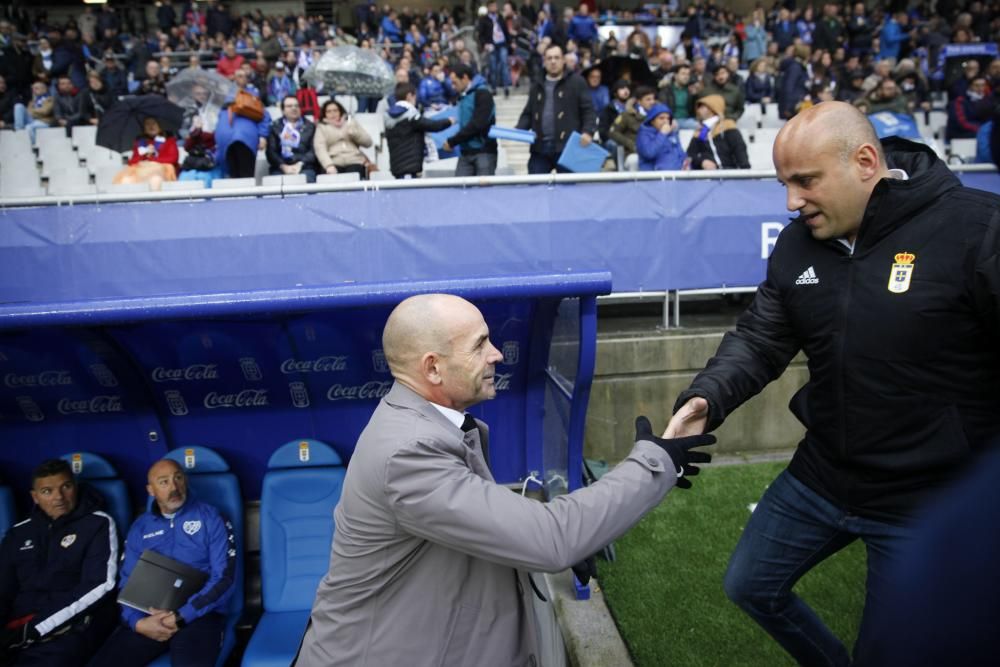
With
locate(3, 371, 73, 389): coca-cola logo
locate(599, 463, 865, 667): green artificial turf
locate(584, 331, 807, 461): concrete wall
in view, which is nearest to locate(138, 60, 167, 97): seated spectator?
locate(3, 371, 73, 389): coca-cola logo

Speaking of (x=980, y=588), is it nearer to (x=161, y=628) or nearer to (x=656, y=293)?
(x=161, y=628)

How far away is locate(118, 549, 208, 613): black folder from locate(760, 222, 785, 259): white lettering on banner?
479cm

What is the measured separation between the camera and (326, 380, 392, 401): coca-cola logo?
4.45 meters

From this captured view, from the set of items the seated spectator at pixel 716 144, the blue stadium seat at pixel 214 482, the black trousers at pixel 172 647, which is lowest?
the black trousers at pixel 172 647

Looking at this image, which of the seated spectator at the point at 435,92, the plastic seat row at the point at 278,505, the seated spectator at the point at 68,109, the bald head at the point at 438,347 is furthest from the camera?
the seated spectator at the point at 68,109

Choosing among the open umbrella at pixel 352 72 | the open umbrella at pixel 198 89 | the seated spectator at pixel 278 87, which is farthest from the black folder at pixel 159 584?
the seated spectator at pixel 278 87

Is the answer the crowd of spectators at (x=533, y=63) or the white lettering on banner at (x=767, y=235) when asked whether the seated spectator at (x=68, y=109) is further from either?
the white lettering on banner at (x=767, y=235)

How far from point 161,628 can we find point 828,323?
362 centimetres

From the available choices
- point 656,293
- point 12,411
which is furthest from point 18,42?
point 656,293

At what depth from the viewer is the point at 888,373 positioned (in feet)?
7.16

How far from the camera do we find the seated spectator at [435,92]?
11.8m

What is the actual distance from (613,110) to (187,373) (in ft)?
25.0

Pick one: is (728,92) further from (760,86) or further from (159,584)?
(159,584)

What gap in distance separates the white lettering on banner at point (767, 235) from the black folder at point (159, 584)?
15.7 ft
